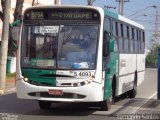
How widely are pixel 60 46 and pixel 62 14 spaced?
0.95 meters

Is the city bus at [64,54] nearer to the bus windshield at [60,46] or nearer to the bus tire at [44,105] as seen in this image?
the bus windshield at [60,46]

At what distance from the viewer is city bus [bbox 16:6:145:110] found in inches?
552

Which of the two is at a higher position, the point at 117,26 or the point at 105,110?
the point at 117,26

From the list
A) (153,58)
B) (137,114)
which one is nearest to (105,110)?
(137,114)

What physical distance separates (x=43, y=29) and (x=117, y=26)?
3531 mm

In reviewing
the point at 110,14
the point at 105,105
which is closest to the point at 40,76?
the point at 105,105

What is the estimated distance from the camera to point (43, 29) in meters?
14.5

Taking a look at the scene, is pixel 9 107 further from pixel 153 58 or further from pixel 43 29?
pixel 153 58

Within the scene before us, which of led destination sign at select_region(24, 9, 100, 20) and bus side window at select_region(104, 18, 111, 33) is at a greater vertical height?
led destination sign at select_region(24, 9, 100, 20)

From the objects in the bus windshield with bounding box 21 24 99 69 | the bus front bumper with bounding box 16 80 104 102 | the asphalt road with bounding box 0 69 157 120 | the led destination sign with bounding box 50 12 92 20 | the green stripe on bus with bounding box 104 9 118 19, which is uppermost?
the green stripe on bus with bounding box 104 9 118 19

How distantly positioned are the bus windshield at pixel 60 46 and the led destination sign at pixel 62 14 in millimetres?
254

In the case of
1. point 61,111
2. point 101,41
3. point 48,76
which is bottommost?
point 61,111

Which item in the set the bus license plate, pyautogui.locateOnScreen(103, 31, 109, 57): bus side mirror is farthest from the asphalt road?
pyautogui.locateOnScreen(103, 31, 109, 57): bus side mirror

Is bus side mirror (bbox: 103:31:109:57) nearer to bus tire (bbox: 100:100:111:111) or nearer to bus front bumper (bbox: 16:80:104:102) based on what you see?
bus front bumper (bbox: 16:80:104:102)
